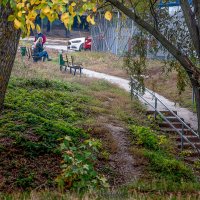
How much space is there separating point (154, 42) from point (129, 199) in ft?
24.4

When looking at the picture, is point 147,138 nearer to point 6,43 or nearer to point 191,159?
point 191,159

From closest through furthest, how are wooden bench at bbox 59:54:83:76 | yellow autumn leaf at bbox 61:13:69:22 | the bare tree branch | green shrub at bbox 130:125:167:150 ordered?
yellow autumn leaf at bbox 61:13:69:22 → the bare tree branch → green shrub at bbox 130:125:167:150 → wooden bench at bbox 59:54:83:76

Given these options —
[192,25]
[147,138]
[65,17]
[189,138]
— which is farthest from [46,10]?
[189,138]

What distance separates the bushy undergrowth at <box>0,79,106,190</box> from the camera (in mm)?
7301

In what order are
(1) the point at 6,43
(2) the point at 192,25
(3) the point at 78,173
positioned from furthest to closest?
(1) the point at 6,43 → (2) the point at 192,25 → (3) the point at 78,173

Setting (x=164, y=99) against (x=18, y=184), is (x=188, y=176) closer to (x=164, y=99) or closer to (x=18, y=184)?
(x=18, y=184)

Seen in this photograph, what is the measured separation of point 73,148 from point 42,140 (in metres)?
4.00

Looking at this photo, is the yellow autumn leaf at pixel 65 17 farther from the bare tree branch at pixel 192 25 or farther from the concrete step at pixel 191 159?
the concrete step at pixel 191 159

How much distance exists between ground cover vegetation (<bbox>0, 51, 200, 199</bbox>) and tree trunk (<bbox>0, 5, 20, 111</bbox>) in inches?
52.1

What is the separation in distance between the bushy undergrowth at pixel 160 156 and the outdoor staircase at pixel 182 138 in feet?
1.76

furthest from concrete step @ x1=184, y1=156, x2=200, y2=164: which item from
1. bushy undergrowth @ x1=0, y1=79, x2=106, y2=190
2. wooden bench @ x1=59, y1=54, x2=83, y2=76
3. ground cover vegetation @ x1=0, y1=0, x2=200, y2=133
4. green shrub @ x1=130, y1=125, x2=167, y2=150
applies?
wooden bench @ x1=59, y1=54, x2=83, y2=76

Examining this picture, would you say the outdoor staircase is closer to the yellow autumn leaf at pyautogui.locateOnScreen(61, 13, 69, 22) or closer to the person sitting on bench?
the yellow autumn leaf at pyautogui.locateOnScreen(61, 13, 69, 22)

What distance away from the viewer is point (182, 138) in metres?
14.8

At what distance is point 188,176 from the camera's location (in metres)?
11.8
